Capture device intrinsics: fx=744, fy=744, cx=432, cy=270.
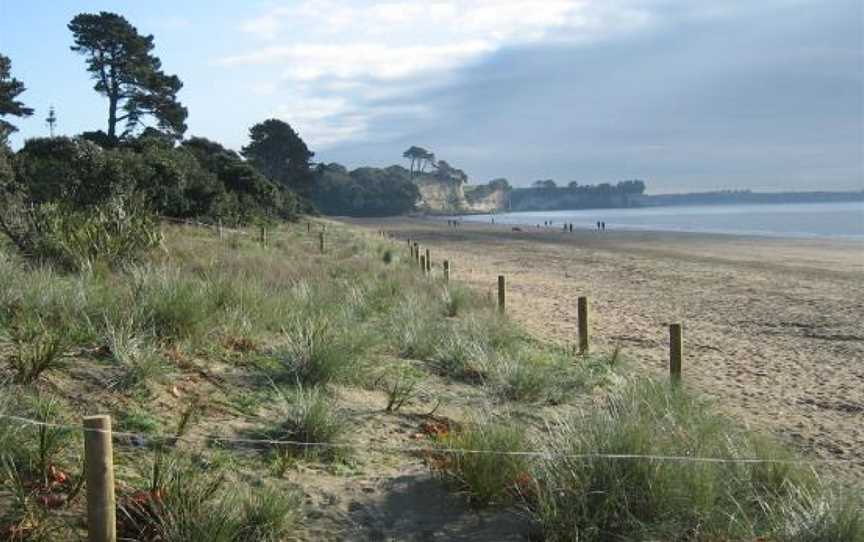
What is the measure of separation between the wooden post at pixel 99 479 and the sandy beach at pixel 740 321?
557 centimetres

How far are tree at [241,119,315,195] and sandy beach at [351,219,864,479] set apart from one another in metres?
43.6

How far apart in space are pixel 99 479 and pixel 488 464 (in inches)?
86.1

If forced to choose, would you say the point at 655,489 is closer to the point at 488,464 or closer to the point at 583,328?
the point at 488,464

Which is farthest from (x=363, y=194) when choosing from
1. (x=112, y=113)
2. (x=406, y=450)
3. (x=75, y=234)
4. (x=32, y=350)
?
(x=406, y=450)

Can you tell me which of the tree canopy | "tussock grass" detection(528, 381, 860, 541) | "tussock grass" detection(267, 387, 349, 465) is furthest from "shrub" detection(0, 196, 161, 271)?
the tree canopy

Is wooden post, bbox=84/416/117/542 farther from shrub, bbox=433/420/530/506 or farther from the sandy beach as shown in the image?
the sandy beach

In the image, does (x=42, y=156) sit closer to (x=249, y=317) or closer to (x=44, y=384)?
(x=249, y=317)

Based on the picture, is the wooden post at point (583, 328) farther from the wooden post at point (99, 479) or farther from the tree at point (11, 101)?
the tree at point (11, 101)

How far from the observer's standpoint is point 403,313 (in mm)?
10070

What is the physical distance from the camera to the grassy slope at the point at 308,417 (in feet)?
12.8

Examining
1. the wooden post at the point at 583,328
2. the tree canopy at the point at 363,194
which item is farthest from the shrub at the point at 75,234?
the tree canopy at the point at 363,194

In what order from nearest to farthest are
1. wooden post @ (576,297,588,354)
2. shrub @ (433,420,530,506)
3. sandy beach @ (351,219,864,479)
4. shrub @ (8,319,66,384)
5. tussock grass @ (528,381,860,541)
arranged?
tussock grass @ (528,381,860,541) → shrub @ (433,420,530,506) → shrub @ (8,319,66,384) → sandy beach @ (351,219,864,479) → wooden post @ (576,297,588,354)

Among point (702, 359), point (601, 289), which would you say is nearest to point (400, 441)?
point (702, 359)

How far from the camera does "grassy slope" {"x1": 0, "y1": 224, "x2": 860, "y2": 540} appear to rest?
389cm
